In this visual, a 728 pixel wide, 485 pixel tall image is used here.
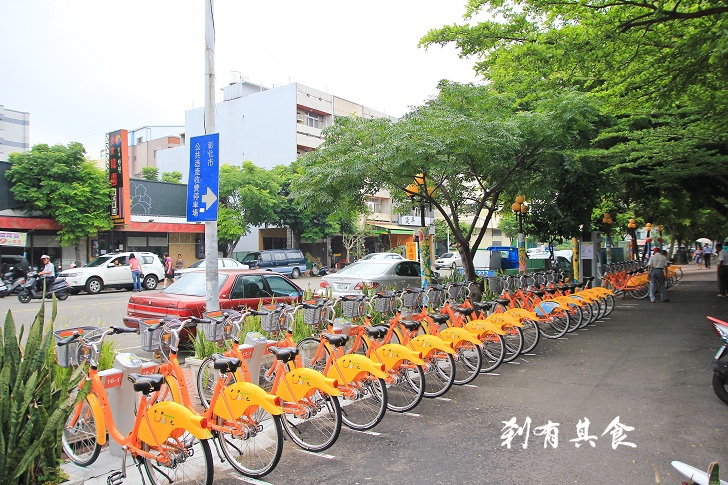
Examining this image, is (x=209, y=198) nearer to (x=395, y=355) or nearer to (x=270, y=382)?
(x=270, y=382)

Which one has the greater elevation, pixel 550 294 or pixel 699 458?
pixel 550 294

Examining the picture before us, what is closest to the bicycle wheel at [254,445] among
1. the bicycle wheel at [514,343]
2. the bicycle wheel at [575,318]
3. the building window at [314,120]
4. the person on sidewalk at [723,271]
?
the bicycle wheel at [514,343]

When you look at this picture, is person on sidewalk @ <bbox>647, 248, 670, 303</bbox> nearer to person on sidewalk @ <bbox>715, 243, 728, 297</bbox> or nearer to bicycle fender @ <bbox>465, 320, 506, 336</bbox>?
person on sidewalk @ <bbox>715, 243, 728, 297</bbox>

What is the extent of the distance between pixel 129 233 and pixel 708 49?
27.2 meters

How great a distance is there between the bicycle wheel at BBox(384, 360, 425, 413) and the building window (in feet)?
117

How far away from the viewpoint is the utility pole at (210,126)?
7.38 metres

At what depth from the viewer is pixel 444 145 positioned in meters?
9.85

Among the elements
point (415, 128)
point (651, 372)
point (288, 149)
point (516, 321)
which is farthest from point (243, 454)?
point (288, 149)

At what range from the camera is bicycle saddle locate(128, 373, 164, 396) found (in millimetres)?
3869

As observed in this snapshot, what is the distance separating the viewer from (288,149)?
39.3 m

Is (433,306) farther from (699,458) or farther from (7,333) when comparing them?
(7,333)

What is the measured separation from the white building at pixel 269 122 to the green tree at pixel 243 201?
6888 mm

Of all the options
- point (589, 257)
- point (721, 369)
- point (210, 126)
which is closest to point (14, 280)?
point (210, 126)

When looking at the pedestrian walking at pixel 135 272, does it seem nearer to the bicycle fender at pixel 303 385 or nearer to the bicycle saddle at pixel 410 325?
the bicycle saddle at pixel 410 325
